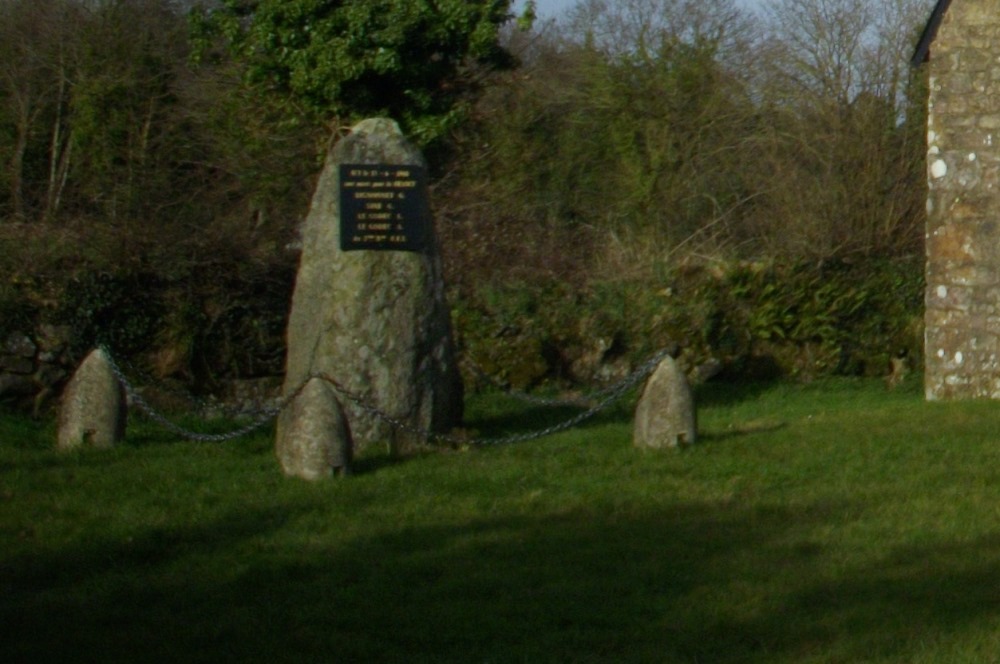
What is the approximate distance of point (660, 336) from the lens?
15562 mm

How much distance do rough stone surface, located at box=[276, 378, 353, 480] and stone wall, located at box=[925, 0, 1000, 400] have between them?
7.18 metres

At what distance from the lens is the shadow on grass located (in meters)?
5.89

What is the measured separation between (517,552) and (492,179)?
41.1ft

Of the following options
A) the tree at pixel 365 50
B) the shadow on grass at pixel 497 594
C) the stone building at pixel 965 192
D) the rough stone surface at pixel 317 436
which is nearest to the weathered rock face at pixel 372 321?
the rough stone surface at pixel 317 436

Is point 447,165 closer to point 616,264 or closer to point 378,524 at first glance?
point 616,264

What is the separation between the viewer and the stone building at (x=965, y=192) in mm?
13508

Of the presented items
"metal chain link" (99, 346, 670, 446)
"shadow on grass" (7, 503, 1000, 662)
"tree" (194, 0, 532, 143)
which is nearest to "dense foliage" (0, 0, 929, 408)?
"tree" (194, 0, 532, 143)

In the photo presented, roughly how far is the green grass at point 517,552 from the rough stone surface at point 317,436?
0.63 feet

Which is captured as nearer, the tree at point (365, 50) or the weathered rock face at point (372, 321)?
the weathered rock face at point (372, 321)

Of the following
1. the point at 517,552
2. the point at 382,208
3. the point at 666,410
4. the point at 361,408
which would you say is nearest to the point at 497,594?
the point at 517,552

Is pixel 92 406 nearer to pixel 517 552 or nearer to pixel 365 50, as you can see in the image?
pixel 517 552

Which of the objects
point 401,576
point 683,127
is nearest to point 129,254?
point 401,576

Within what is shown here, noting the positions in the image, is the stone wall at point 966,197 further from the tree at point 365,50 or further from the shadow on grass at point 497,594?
the shadow on grass at point 497,594

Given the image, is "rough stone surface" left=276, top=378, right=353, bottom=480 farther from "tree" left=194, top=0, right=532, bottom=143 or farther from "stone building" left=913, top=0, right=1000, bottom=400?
"tree" left=194, top=0, right=532, bottom=143
